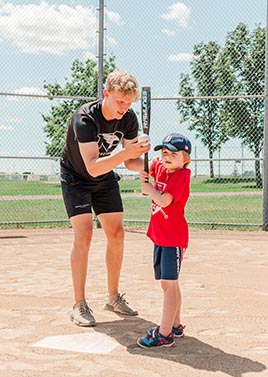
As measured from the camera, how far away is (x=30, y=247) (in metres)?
9.12

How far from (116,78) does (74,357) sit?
6.30ft

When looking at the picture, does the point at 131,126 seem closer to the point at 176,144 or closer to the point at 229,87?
the point at 176,144

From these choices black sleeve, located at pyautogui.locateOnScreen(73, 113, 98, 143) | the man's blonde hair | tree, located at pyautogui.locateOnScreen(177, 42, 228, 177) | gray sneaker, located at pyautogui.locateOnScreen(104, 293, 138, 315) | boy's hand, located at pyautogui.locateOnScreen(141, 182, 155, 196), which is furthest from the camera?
tree, located at pyautogui.locateOnScreen(177, 42, 228, 177)

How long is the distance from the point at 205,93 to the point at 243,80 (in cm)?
262

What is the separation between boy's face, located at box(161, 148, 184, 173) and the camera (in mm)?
3928

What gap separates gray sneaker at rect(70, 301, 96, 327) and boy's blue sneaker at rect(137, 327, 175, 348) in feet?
2.14

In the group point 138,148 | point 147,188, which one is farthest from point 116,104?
point 147,188

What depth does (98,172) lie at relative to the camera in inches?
170

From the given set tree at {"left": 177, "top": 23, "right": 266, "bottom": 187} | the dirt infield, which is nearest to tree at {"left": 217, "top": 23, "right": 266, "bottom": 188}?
tree at {"left": 177, "top": 23, "right": 266, "bottom": 187}

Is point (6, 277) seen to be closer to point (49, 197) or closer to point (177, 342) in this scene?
point (177, 342)

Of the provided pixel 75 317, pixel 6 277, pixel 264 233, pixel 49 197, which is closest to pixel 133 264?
pixel 6 277

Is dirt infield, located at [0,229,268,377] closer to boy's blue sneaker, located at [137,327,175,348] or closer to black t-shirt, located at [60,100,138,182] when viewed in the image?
boy's blue sneaker, located at [137,327,175,348]

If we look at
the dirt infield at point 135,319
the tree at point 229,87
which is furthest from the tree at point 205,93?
the dirt infield at point 135,319

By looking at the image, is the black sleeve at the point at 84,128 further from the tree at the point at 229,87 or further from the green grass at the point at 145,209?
the tree at the point at 229,87
